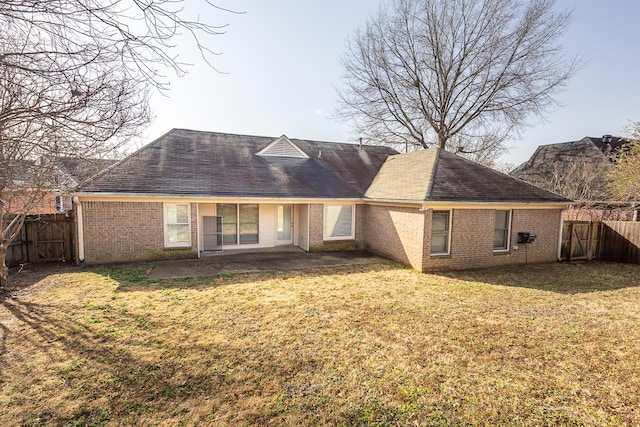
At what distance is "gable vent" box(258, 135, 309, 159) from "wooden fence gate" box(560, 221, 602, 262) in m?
11.8

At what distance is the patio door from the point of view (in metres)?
13.9

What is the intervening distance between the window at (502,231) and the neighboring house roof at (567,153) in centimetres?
1762

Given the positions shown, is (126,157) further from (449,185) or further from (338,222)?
(449,185)

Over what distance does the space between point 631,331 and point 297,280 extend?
23.5 ft

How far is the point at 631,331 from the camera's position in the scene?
5.78m


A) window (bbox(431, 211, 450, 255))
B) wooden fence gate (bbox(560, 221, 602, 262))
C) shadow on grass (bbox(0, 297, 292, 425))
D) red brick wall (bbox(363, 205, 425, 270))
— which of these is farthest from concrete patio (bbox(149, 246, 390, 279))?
wooden fence gate (bbox(560, 221, 602, 262))

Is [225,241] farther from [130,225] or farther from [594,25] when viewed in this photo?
[594,25]

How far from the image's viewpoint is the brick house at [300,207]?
10.1 m

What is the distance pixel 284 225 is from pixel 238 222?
Answer: 2.13 meters

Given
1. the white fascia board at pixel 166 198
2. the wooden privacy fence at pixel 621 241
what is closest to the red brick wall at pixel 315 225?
the white fascia board at pixel 166 198

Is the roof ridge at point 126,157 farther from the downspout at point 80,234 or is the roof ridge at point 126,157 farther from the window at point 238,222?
the window at point 238,222

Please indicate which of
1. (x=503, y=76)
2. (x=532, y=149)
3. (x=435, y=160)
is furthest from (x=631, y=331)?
(x=532, y=149)

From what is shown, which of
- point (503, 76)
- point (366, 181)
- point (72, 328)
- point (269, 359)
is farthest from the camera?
point (503, 76)

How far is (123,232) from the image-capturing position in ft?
33.6
